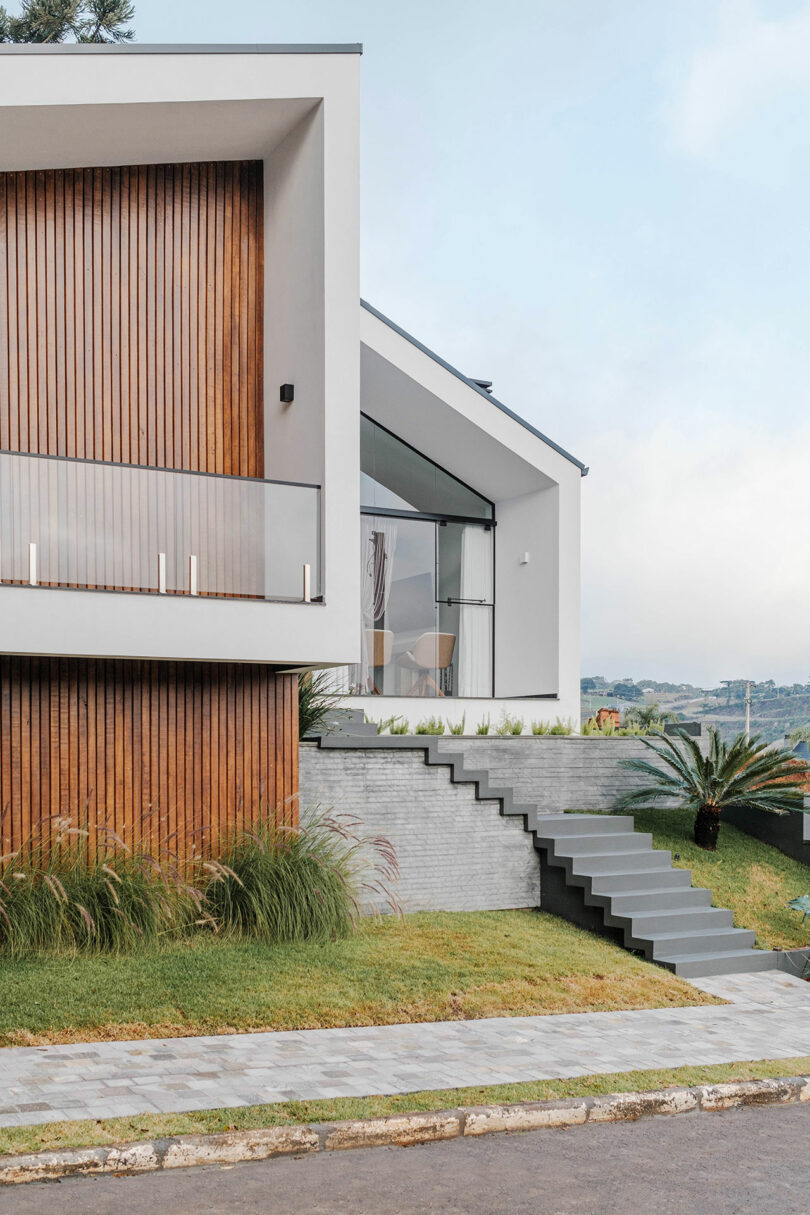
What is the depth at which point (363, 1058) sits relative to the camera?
763cm

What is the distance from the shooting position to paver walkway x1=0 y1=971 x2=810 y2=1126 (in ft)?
21.4

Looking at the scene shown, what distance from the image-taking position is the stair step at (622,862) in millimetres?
12609

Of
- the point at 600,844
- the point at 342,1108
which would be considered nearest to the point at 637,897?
the point at 600,844

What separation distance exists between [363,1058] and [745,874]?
7.24 m

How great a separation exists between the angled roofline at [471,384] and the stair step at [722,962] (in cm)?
804

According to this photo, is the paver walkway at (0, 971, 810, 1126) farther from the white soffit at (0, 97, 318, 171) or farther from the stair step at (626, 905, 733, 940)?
the white soffit at (0, 97, 318, 171)

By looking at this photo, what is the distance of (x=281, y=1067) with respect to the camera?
7293 mm

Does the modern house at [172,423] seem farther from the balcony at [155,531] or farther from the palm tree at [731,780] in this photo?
the palm tree at [731,780]

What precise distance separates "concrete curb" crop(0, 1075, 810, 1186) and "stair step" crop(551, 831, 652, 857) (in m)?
5.17

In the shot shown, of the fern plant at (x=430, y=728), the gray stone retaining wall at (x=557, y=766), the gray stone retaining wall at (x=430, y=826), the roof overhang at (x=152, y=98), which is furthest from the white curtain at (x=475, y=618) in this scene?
the roof overhang at (x=152, y=98)

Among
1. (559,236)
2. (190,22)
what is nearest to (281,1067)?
(559,236)

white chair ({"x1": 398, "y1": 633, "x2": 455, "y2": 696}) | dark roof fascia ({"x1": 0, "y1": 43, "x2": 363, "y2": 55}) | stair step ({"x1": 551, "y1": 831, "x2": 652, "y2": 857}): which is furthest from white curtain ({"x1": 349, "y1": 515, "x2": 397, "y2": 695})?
dark roof fascia ({"x1": 0, "y1": 43, "x2": 363, "y2": 55})

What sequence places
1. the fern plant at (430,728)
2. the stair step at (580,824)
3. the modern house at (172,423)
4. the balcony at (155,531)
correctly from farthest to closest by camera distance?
the fern plant at (430,728) < the stair step at (580,824) < the modern house at (172,423) < the balcony at (155,531)

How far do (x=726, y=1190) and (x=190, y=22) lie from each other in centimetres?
3695
